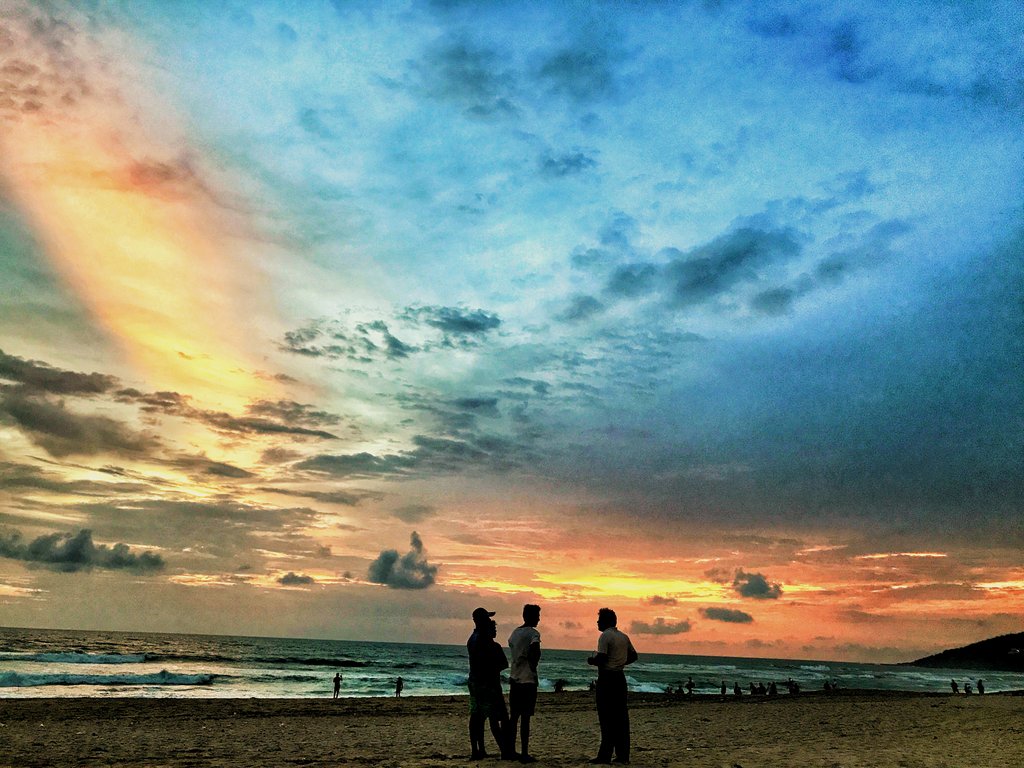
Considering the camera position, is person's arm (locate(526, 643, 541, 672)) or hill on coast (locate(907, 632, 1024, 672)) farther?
hill on coast (locate(907, 632, 1024, 672))

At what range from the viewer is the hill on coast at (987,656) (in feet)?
478

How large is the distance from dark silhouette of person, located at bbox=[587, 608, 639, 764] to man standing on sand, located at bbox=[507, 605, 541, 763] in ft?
2.79

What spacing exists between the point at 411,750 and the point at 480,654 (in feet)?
18.9

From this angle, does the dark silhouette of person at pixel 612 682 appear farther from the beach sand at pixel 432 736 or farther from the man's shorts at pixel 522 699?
the man's shorts at pixel 522 699

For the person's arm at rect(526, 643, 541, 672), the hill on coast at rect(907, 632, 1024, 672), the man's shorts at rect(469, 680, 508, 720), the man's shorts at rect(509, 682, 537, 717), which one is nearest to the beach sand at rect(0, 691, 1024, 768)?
the man's shorts at rect(469, 680, 508, 720)

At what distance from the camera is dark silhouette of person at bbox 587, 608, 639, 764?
33.0ft

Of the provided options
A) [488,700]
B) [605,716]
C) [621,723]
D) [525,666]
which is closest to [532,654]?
[525,666]

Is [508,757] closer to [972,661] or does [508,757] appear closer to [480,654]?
[480,654]

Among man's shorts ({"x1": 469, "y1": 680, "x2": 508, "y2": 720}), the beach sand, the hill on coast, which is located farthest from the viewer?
the hill on coast

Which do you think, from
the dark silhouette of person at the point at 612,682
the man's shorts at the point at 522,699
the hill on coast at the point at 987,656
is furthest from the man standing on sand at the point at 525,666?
the hill on coast at the point at 987,656

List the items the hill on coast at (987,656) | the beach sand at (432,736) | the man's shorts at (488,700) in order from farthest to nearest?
1. the hill on coast at (987,656)
2. the beach sand at (432,736)
3. the man's shorts at (488,700)

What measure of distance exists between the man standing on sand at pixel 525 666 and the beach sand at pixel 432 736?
946 millimetres

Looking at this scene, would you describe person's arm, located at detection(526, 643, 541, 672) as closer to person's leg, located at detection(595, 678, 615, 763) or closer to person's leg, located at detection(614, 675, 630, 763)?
person's leg, located at detection(595, 678, 615, 763)

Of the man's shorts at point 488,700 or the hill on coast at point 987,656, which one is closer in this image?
the man's shorts at point 488,700
